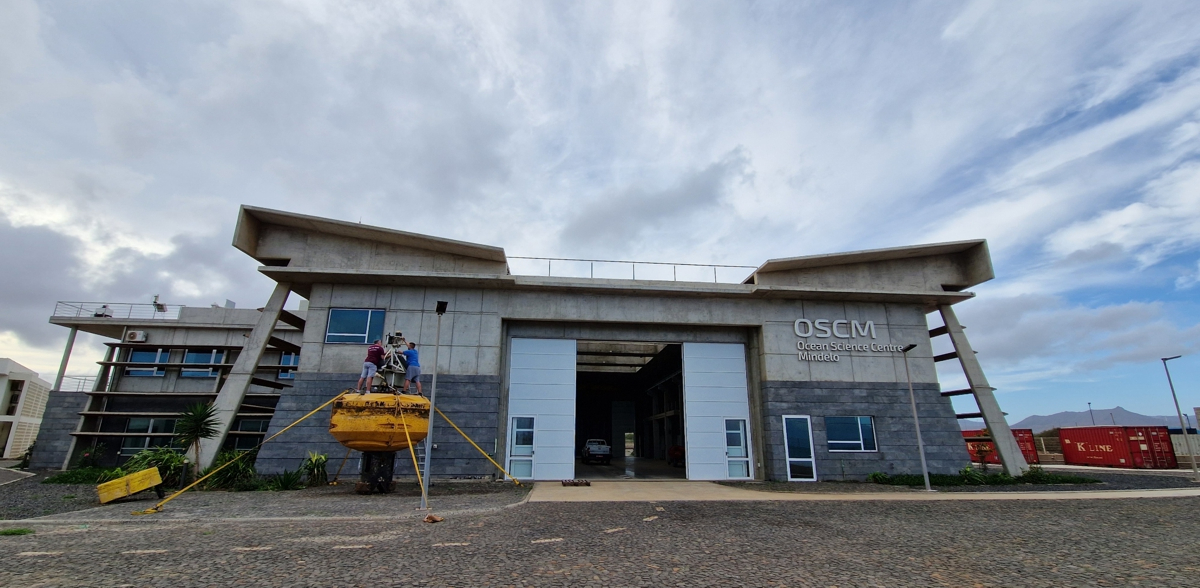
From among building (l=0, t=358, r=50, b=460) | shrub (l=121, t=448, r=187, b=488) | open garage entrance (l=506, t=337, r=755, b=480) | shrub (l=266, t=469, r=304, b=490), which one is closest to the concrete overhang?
open garage entrance (l=506, t=337, r=755, b=480)

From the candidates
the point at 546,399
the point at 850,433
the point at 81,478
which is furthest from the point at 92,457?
the point at 850,433

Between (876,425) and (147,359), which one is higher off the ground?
(147,359)

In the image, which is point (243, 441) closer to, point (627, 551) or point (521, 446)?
point (521, 446)

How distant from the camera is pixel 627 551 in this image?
8.07 metres

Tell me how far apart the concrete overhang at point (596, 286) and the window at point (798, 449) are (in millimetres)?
5359

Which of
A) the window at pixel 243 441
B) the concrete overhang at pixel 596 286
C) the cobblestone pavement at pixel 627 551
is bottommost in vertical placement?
the cobblestone pavement at pixel 627 551

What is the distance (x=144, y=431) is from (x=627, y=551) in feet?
103

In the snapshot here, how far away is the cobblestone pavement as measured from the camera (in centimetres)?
656

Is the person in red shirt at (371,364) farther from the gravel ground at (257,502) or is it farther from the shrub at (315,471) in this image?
the shrub at (315,471)

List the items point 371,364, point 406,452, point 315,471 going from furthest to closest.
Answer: point 406,452, point 315,471, point 371,364

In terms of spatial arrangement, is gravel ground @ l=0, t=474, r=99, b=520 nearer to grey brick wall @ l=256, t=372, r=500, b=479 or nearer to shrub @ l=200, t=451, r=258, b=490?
shrub @ l=200, t=451, r=258, b=490

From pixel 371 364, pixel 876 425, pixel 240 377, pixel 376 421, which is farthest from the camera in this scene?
pixel 876 425

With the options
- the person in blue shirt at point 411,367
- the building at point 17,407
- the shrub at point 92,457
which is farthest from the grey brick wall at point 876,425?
the building at point 17,407

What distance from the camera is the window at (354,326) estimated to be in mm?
20328
